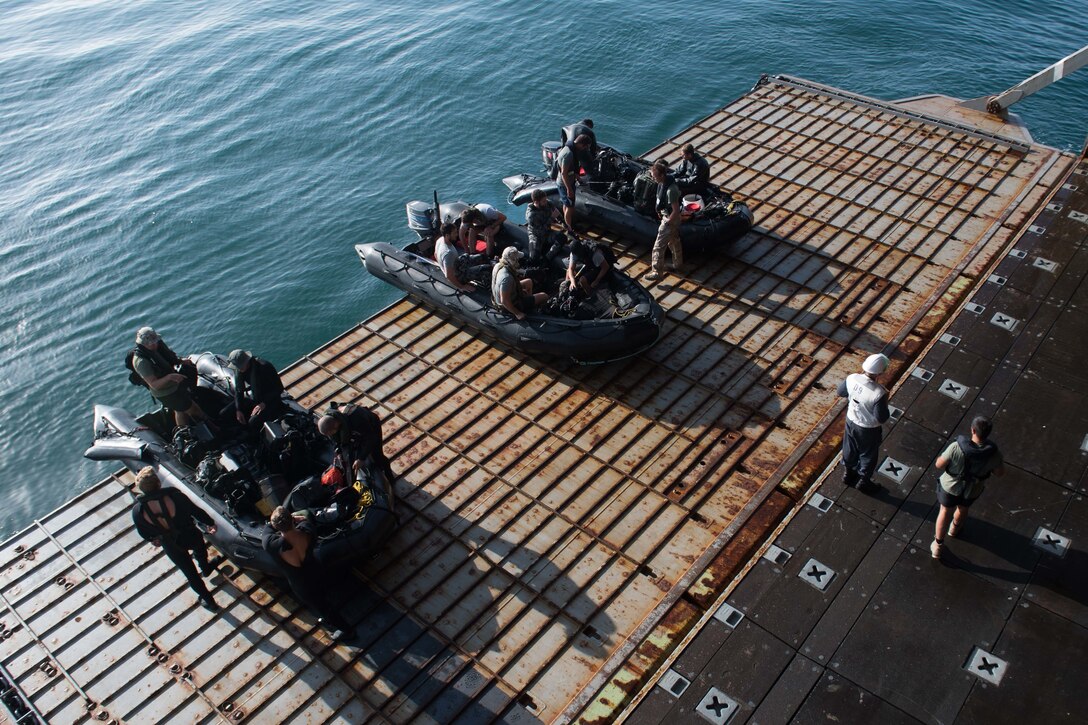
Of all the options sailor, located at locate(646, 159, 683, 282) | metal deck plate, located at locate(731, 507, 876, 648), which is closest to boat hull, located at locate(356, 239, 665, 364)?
sailor, located at locate(646, 159, 683, 282)

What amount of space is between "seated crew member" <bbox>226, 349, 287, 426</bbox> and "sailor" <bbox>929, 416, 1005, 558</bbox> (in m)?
7.40

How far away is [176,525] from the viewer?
8.07 metres

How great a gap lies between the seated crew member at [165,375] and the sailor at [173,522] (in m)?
1.62

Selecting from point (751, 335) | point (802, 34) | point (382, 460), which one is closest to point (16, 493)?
point (382, 460)

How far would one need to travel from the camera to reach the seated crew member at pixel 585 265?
1141cm

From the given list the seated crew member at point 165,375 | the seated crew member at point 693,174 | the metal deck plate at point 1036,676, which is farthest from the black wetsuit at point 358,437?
the seated crew member at point 693,174

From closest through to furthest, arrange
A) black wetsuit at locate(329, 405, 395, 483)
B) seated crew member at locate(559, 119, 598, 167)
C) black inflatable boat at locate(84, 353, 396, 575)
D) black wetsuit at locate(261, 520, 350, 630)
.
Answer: black wetsuit at locate(261, 520, 350, 630)
black inflatable boat at locate(84, 353, 396, 575)
black wetsuit at locate(329, 405, 395, 483)
seated crew member at locate(559, 119, 598, 167)

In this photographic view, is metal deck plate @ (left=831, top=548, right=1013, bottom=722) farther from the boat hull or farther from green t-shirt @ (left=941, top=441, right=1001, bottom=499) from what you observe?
the boat hull

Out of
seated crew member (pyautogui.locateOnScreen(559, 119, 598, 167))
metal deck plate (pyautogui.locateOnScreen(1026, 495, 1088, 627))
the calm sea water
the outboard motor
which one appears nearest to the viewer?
metal deck plate (pyautogui.locateOnScreen(1026, 495, 1088, 627))

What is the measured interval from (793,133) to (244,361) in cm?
1268

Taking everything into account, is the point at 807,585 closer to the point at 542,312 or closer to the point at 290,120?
the point at 542,312

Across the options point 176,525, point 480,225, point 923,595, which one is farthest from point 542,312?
point 923,595

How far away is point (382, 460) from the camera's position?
9125 mm

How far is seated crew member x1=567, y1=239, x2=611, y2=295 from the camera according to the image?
449 inches
